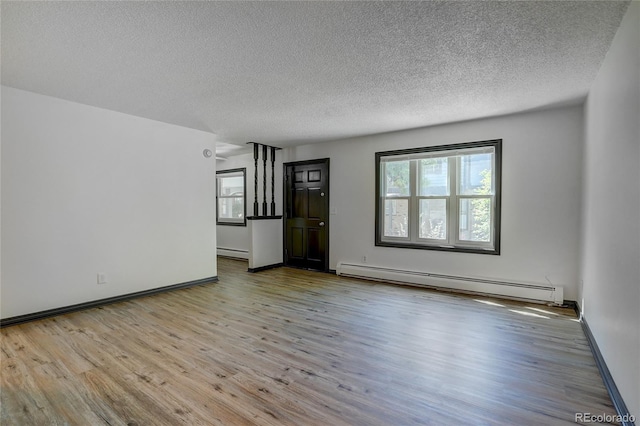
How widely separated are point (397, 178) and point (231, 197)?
13.9ft

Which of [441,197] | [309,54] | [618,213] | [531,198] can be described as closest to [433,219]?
[441,197]

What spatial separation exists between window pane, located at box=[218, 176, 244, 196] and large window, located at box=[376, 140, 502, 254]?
12.0ft

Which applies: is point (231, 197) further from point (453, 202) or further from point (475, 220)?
point (475, 220)

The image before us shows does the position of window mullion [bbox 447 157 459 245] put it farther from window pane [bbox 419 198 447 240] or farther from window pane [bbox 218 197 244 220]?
window pane [bbox 218 197 244 220]

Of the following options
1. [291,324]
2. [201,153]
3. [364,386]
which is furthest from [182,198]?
[364,386]

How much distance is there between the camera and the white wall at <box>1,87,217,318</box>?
3.29m

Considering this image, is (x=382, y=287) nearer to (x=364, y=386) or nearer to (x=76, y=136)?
(x=364, y=386)

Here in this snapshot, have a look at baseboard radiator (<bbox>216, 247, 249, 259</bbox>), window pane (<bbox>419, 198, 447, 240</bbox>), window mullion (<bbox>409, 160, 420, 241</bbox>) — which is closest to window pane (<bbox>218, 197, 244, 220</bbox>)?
baseboard radiator (<bbox>216, 247, 249, 259</bbox>)

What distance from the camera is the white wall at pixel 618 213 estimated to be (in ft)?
5.72

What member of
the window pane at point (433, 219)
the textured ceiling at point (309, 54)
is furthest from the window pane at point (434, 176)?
the textured ceiling at point (309, 54)

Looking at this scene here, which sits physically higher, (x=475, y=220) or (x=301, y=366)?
(x=475, y=220)

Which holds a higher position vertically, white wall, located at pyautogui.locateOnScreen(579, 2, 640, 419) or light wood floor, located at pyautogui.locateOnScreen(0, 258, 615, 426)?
white wall, located at pyautogui.locateOnScreen(579, 2, 640, 419)

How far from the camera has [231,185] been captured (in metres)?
7.83

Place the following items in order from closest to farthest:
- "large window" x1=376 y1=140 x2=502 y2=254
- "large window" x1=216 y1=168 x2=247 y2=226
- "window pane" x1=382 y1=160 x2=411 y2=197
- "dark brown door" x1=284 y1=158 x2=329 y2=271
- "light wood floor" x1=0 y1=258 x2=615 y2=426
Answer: "light wood floor" x1=0 y1=258 x2=615 y2=426 → "large window" x1=376 y1=140 x2=502 y2=254 → "window pane" x1=382 y1=160 x2=411 y2=197 → "dark brown door" x1=284 y1=158 x2=329 y2=271 → "large window" x1=216 y1=168 x2=247 y2=226
